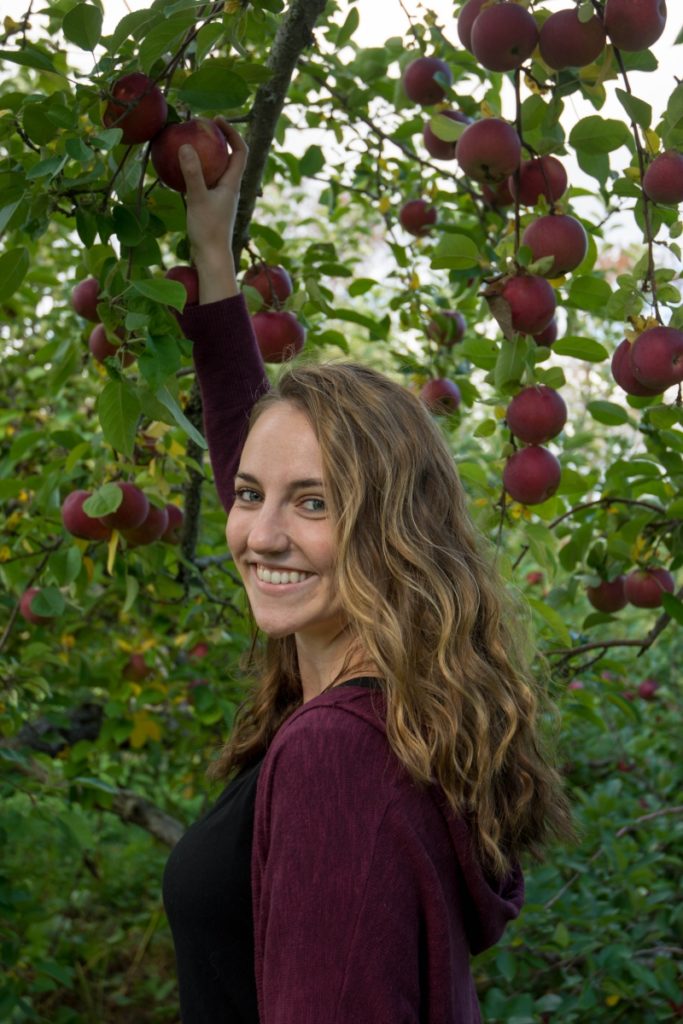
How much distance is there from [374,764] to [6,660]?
1.24 metres

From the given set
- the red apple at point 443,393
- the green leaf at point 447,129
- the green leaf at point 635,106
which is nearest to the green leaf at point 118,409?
the green leaf at point 447,129

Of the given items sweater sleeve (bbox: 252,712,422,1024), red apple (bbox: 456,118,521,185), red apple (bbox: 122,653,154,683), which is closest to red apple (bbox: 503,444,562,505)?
red apple (bbox: 456,118,521,185)

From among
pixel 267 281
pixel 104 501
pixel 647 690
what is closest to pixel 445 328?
pixel 267 281

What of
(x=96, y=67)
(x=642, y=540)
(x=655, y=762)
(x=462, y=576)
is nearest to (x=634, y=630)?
(x=655, y=762)

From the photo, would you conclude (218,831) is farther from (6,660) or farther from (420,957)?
(6,660)

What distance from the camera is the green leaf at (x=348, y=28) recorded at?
7.30 feet

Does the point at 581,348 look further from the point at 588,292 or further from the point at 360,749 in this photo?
the point at 360,749

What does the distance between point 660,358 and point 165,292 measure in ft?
1.90

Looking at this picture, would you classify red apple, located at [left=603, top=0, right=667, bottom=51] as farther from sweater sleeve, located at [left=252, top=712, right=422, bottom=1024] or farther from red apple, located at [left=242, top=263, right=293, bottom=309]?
sweater sleeve, located at [left=252, top=712, right=422, bottom=1024]

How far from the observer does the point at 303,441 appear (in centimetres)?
124

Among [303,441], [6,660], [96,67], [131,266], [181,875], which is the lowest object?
[181,875]

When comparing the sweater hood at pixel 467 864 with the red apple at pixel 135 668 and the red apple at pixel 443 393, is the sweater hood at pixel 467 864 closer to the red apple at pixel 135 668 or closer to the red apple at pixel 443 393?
the red apple at pixel 443 393

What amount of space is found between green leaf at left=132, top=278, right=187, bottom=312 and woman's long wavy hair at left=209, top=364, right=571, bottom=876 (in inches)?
7.3

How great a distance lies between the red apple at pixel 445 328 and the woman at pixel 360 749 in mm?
850
